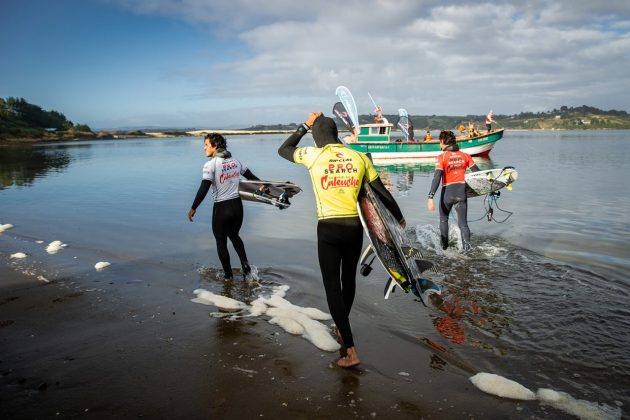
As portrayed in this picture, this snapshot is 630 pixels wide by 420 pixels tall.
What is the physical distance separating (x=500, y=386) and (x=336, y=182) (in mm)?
2287

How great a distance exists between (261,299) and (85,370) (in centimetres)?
237

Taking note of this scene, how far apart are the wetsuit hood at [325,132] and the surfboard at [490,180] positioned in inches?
251

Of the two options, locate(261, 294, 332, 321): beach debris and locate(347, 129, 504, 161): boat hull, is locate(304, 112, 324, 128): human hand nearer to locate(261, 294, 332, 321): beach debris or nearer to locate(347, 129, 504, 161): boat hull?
locate(261, 294, 332, 321): beach debris

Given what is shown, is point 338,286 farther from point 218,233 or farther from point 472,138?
point 472,138

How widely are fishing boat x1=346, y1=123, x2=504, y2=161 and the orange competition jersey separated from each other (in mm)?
30298

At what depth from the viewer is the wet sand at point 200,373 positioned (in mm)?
3184

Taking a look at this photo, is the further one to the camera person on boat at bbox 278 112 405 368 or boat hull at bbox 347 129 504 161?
boat hull at bbox 347 129 504 161

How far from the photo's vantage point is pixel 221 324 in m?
4.80

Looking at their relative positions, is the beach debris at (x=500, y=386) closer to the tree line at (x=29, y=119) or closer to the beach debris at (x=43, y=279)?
the beach debris at (x=43, y=279)

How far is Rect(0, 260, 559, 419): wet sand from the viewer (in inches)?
125

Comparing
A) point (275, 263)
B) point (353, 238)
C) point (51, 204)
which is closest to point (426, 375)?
point (353, 238)

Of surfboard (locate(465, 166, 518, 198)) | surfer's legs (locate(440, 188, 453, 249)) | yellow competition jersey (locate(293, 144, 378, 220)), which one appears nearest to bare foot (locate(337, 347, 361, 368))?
yellow competition jersey (locate(293, 144, 378, 220))

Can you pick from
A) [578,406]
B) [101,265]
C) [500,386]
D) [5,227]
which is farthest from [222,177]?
[5,227]

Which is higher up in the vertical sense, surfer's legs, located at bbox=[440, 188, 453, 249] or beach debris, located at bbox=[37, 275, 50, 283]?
surfer's legs, located at bbox=[440, 188, 453, 249]
